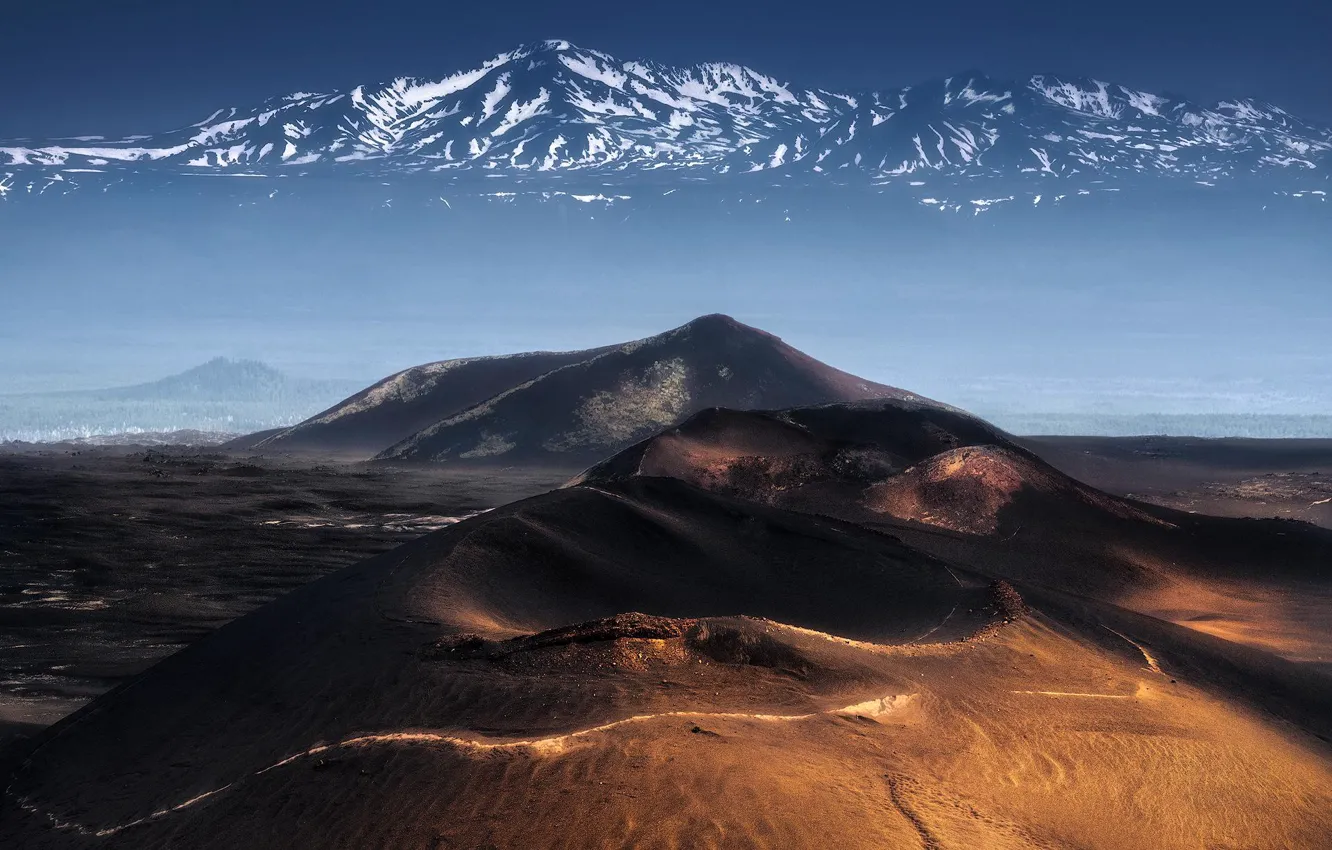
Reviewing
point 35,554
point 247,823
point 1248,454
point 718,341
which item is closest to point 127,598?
point 35,554

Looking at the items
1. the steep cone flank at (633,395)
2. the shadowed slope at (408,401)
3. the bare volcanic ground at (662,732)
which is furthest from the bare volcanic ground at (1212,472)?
the shadowed slope at (408,401)

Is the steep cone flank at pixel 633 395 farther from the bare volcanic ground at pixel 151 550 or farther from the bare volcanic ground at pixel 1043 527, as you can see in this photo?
the bare volcanic ground at pixel 1043 527

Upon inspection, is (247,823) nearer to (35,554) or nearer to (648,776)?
(648,776)

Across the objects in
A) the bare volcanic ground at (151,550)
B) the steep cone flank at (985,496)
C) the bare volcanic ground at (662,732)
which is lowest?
the bare volcanic ground at (151,550)

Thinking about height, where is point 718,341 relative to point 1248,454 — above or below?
above

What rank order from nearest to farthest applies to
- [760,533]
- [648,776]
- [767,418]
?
1. [648,776]
2. [760,533]
3. [767,418]

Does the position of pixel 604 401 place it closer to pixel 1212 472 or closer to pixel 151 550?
pixel 1212 472

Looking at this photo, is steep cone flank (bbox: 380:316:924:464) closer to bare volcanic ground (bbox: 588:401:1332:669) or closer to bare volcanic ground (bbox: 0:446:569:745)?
bare volcanic ground (bbox: 0:446:569:745)
